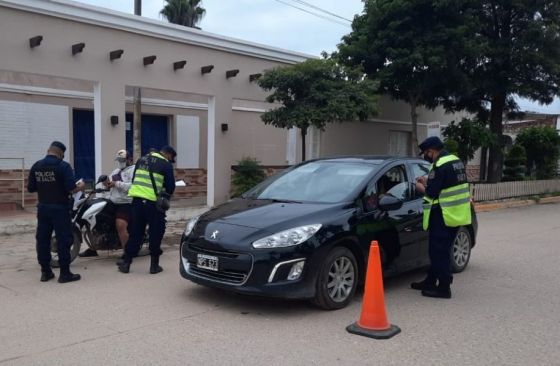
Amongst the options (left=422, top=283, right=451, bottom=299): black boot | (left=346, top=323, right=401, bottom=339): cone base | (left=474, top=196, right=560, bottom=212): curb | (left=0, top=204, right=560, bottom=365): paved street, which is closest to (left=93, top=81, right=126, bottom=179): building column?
(left=0, top=204, right=560, bottom=365): paved street

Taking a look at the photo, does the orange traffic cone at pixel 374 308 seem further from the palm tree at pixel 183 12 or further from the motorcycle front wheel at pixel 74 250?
the palm tree at pixel 183 12

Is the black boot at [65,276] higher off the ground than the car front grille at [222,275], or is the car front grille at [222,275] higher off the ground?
the car front grille at [222,275]

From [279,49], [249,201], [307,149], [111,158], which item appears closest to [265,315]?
[249,201]

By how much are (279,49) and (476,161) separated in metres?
12.6

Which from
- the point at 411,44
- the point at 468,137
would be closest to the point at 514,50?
the point at 468,137

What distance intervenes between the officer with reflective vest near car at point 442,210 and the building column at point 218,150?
848cm

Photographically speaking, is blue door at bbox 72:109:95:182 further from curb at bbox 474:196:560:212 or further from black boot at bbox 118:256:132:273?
curb at bbox 474:196:560:212

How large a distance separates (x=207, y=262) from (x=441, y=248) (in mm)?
2573

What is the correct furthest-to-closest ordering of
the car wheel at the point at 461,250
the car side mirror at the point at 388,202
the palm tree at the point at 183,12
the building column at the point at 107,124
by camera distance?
the palm tree at the point at 183,12 → the building column at the point at 107,124 → the car wheel at the point at 461,250 → the car side mirror at the point at 388,202

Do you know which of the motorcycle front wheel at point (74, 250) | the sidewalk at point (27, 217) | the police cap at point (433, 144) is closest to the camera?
the police cap at point (433, 144)

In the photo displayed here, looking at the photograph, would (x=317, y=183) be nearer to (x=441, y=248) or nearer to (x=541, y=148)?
(x=441, y=248)

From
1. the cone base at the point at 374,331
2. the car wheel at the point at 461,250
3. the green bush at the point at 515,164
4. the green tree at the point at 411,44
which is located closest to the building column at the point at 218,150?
the green tree at the point at 411,44

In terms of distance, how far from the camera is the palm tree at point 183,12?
35.5 m

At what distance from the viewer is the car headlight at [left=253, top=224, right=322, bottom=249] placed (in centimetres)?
525
